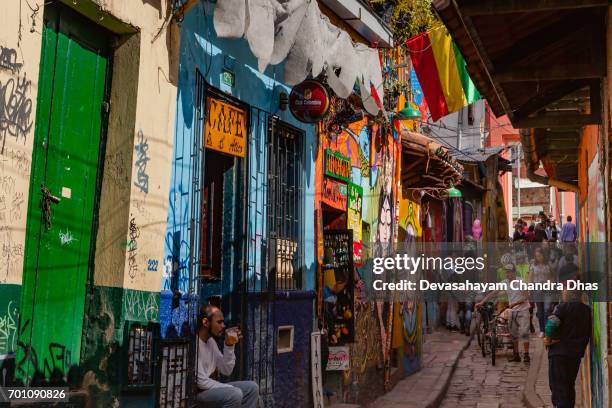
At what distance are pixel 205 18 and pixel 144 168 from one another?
2032 mm

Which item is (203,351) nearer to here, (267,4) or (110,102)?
(110,102)

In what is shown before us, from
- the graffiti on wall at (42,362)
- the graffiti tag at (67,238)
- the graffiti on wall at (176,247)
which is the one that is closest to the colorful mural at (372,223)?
the graffiti on wall at (176,247)

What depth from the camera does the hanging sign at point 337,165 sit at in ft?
34.9

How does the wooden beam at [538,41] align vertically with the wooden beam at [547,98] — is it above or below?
above

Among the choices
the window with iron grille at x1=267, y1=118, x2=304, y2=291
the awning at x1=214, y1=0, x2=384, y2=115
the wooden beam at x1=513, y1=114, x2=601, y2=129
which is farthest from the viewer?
the window with iron grille at x1=267, y1=118, x2=304, y2=291

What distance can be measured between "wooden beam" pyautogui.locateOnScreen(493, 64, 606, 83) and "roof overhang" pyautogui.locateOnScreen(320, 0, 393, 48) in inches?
183

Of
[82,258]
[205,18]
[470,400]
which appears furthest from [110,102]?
[470,400]

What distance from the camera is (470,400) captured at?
11.9m

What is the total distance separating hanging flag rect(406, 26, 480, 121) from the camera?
37.8ft

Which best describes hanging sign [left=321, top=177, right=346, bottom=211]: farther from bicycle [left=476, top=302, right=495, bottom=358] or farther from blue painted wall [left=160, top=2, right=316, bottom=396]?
bicycle [left=476, top=302, right=495, bottom=358]

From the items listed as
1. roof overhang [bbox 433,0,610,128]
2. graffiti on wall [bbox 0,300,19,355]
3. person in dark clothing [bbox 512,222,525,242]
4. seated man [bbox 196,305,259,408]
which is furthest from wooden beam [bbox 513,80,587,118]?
person in dark clothing [bbox 512,222,525,242]

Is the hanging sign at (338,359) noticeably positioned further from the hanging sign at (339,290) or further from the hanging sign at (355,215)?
the hanging sign at (355,215)

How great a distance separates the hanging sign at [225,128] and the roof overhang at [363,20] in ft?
9.47

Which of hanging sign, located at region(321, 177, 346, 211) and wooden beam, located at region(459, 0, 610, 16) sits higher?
wooden beam, located at region(459, 0, 610, 16)
